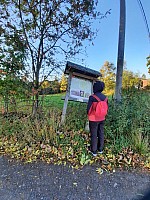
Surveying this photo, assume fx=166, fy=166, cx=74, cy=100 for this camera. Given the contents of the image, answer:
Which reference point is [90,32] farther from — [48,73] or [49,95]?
Result: [49,95]

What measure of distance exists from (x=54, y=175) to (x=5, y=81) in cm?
302

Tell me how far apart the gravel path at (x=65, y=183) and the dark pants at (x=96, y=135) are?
1.61ft

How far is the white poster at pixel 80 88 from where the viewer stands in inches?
174

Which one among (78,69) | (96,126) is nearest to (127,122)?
(96,126)

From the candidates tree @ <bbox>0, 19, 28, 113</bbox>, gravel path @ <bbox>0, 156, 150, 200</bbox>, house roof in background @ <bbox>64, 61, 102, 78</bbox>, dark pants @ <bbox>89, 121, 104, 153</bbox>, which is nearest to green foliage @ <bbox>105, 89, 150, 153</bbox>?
dark pants @ <bbox>89, 121, 104, 153</bbox>

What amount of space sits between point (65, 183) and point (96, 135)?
1.16 m

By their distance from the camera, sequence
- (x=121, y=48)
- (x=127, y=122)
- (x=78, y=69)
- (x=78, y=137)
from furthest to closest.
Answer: (x=121, y=48) → (x=78, y=69) → (x=78, y=137) → (x=127, y=122)

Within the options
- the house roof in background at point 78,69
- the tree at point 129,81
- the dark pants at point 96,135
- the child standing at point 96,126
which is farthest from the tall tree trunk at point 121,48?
the dark pants at point 96,135

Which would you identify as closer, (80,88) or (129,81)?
(80,88)

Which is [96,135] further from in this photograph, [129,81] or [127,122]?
[129,81]

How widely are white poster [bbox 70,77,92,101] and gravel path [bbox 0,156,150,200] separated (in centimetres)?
194

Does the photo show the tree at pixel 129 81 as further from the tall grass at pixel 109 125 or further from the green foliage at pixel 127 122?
the green foliage at pixel 127 122

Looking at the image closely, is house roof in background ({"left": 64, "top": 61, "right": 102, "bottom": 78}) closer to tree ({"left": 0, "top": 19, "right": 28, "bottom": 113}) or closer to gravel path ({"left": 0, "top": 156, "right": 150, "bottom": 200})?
tree ({"left": 0, "top": 19, "right": 28, "bottom": 113})

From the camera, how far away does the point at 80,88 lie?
4.54 metres
